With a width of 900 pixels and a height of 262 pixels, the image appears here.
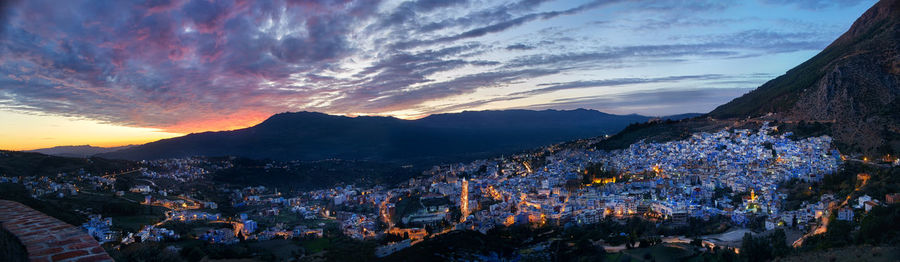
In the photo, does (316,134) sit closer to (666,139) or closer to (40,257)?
(666,139)

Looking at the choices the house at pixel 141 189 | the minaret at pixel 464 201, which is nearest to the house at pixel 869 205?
the minaret at pixel 464 201

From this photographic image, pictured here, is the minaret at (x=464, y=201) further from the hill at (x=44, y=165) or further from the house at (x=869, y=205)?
the hill at (x=44, y=165)

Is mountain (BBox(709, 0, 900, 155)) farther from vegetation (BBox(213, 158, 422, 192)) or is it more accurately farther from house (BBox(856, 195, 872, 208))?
vegetation (BBox(213, 158, 422, 192))

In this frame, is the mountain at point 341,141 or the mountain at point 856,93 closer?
the mountain at point 856,93

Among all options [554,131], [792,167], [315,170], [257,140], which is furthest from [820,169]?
[554,131]

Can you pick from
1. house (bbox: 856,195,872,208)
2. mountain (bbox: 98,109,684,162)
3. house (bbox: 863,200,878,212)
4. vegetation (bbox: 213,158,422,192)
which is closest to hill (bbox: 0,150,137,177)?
vegetation (bbox: 213,158,422,192)

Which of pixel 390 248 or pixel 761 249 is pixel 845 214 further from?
pixel 390 248
